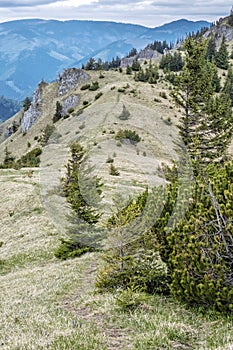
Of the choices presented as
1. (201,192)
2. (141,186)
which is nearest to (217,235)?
(201,192)

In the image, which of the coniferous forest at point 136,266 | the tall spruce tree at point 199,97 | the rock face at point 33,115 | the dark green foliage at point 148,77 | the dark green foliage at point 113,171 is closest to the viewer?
the coniferous forest at point 136,266

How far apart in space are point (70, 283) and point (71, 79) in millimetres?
104232

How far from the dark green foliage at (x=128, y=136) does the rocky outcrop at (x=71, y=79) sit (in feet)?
192

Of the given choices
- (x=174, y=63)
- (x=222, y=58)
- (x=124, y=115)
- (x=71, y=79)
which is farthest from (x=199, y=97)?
(x=71, y=79)

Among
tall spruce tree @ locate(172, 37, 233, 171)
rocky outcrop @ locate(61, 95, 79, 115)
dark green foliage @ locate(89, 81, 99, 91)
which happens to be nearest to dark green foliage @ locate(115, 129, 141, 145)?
tall spruce tree @ locate(172, 37, 233, 171)

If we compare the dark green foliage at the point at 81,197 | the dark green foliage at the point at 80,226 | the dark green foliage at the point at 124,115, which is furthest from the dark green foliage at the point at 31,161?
the dark green foliage at the point at 80,226

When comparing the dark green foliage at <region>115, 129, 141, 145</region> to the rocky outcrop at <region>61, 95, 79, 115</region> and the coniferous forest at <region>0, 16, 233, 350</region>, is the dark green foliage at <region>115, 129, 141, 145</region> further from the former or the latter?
the rocky outcrop at <region>61, 95, 79, 115</region>

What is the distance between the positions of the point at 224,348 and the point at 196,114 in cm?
3564

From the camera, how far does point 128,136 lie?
5566 centimetres

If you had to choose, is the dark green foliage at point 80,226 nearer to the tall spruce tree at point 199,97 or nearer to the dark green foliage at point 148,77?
the tall spruce tree at point 199,97

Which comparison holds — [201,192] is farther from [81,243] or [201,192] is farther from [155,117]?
[155,117]

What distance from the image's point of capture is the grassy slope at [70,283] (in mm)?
7883

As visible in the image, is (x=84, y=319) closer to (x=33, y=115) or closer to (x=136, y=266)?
(x=136, y=266)

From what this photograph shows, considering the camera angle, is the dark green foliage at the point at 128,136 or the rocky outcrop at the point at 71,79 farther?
the rocky outcrop at the point at 71,79
